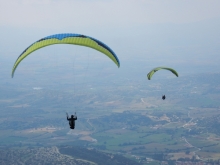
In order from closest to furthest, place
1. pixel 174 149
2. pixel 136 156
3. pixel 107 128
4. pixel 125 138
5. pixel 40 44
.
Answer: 1. pixel 40 44
2. pixel 136 156
3. pixel 174 149
4. pixel 125 138
5. pixel 107 128

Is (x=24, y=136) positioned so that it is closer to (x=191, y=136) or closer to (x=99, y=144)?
(x=99, y=144)

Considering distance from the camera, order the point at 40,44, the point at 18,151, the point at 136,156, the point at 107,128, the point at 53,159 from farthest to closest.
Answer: the point at 107,128 → the point at 136,156 → the point at 18,151 → the point at 53,159 → the point at 40,44

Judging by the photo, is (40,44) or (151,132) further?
(151,132)

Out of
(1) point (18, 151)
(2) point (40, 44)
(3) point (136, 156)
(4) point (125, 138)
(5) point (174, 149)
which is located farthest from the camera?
(4) point (125, 138)

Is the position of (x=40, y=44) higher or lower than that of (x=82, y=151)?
higher

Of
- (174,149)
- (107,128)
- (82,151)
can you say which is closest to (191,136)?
(174,149)

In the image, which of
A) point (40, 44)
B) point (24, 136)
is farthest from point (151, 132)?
point (40, 44)

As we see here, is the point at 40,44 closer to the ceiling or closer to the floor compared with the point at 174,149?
closer to the ceiling

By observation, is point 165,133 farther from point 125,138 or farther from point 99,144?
point 99,144

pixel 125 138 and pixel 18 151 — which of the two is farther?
pixel 125 138
